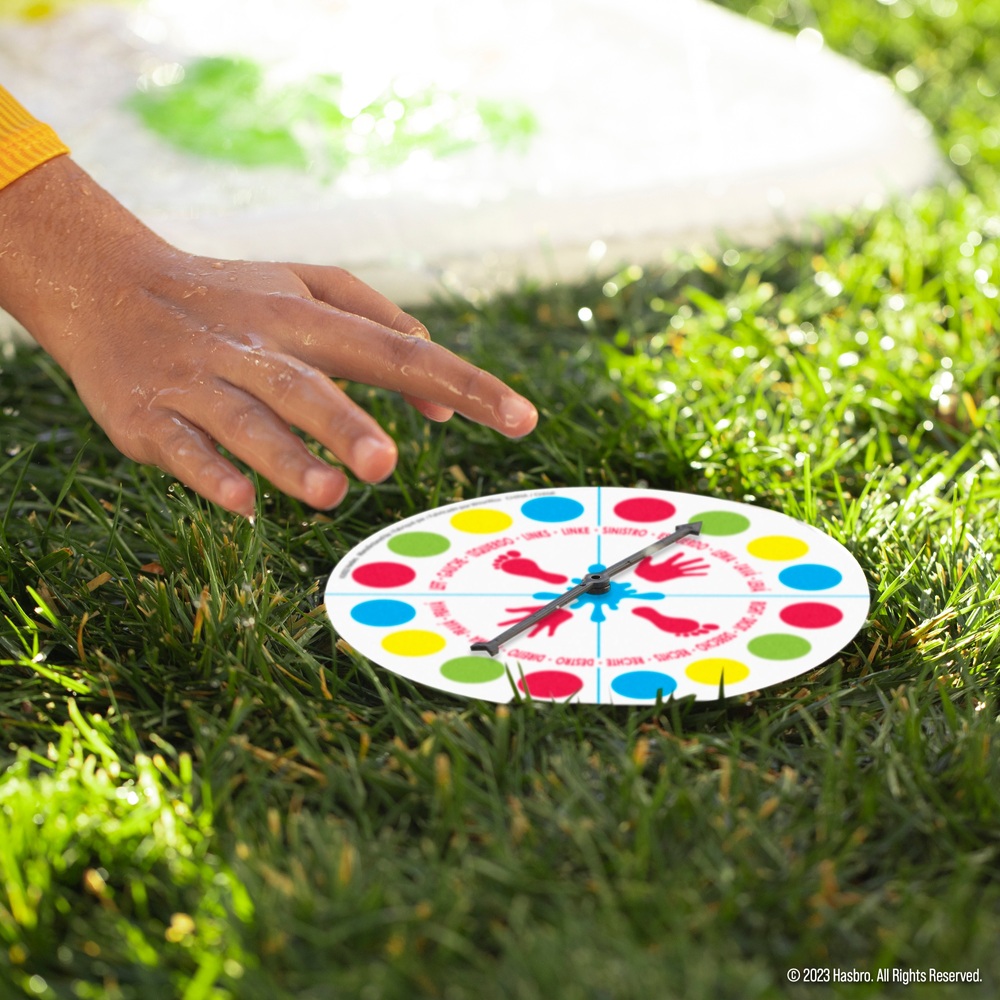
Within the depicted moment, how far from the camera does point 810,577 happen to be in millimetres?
1557

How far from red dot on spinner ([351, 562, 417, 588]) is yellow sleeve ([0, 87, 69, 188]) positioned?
0.64 meters

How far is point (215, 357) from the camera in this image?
4.60ft

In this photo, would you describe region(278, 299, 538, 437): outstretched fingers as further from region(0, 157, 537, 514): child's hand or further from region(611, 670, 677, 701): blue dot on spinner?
region(611, 670, 677, 701): blue dot on spinner

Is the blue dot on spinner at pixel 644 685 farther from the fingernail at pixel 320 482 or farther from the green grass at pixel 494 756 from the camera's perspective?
the fingernail at pixel 320 482

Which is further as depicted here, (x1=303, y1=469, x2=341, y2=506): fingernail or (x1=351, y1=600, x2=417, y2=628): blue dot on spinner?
(x1=351, y1=600, x2=417, y2=628): blue dot on spinner

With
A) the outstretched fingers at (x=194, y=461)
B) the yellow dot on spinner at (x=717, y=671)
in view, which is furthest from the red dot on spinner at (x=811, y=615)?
the outstretched fingers at (x=194, y=461)

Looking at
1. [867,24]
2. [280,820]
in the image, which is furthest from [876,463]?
[867,24]

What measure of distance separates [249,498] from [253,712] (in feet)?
0.76

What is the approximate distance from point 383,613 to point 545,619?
18 cm

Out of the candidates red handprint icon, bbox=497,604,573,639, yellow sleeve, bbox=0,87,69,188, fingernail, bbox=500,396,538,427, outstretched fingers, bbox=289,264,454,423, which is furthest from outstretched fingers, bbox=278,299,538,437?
yellow sleeve, bbox=0,87,69,188

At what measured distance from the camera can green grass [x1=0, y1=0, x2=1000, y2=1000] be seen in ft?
3.52

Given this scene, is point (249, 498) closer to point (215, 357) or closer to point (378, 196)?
point (215, 357)

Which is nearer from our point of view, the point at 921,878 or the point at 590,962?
the point at 590,962

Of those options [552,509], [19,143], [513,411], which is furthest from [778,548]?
[19,143]
